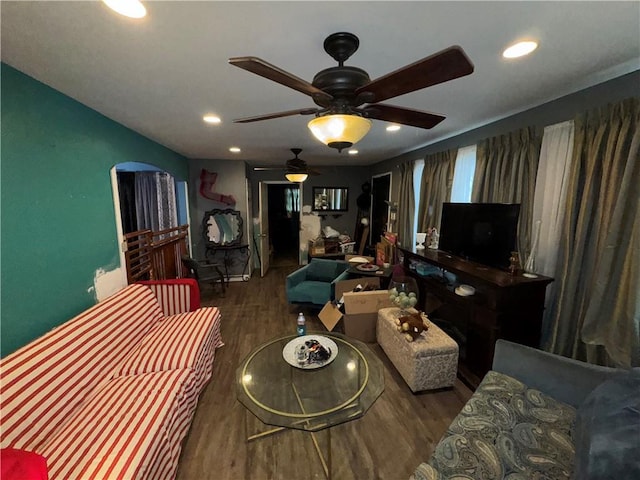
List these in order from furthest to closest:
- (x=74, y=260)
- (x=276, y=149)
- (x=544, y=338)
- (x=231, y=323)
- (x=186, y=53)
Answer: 1. (x=276, y=149)
2. (x=231, y=323)
3. (x=544, y=338)
4. (x=74, y=260)
5. (x=186, y=53)

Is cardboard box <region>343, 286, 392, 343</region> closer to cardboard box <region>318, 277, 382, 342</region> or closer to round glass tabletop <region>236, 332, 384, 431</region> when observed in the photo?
cardboard box <region>318, 277, 382, 342</region>

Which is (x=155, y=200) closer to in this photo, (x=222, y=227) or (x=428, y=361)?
(x=222, y=227)

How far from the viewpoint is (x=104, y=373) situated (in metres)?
1.71

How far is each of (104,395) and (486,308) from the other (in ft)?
8.94

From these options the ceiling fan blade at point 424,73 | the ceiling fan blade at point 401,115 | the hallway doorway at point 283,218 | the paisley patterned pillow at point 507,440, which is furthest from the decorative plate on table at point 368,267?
the hallway doorway at point 283,218


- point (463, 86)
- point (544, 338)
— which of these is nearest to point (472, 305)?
point (544, 338)

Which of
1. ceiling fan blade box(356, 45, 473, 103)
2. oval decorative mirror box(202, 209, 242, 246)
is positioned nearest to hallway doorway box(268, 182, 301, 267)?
oval decorative mirror box(202, 209, 242, 246)

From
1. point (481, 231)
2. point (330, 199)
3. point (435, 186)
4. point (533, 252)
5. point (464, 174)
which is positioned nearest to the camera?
point (533, 252)

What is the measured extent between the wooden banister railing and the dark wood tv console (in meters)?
3.10

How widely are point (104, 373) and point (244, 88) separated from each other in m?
2.11

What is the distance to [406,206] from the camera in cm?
423

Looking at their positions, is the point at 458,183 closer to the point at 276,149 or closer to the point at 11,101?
the point at 276,149

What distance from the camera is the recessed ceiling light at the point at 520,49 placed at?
128 centimetres

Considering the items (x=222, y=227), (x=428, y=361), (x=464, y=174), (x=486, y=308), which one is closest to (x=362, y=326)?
(x=428, y=361)
